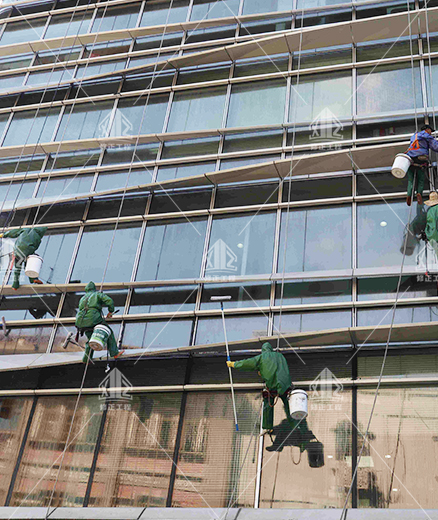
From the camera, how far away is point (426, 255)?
10.8m

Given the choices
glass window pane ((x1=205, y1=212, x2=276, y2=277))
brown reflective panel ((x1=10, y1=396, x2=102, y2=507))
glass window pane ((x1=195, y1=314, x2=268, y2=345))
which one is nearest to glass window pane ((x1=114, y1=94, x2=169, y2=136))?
glass window pane ((x1=205, y1=212, x2=276, y2=277))

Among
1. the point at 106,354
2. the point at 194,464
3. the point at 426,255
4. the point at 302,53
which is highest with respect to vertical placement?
the point at 302,53

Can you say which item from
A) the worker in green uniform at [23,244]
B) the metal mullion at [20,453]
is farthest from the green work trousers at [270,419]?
the worker in green uniform at [23,244]

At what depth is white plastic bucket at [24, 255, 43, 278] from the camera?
1259 cm

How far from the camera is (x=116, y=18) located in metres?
17.6

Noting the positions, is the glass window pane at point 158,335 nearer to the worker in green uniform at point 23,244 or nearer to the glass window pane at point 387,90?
the worker in green uniform at point 23,244

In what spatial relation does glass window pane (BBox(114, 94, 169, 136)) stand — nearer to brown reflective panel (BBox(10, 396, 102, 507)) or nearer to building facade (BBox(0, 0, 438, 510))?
building facade (BBox(0, 0, 438, 510))

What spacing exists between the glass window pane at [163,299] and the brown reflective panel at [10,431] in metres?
2.80

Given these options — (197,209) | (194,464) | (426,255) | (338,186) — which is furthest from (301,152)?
(194,464)

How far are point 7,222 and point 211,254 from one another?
218 inches

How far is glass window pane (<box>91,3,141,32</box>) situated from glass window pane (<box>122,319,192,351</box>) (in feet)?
31.4

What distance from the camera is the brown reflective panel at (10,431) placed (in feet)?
36.7

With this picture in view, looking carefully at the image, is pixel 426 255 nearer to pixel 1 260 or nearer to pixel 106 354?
pixel 106 354

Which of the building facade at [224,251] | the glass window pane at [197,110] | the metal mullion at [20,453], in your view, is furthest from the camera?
the glass window pane at [197,110]
